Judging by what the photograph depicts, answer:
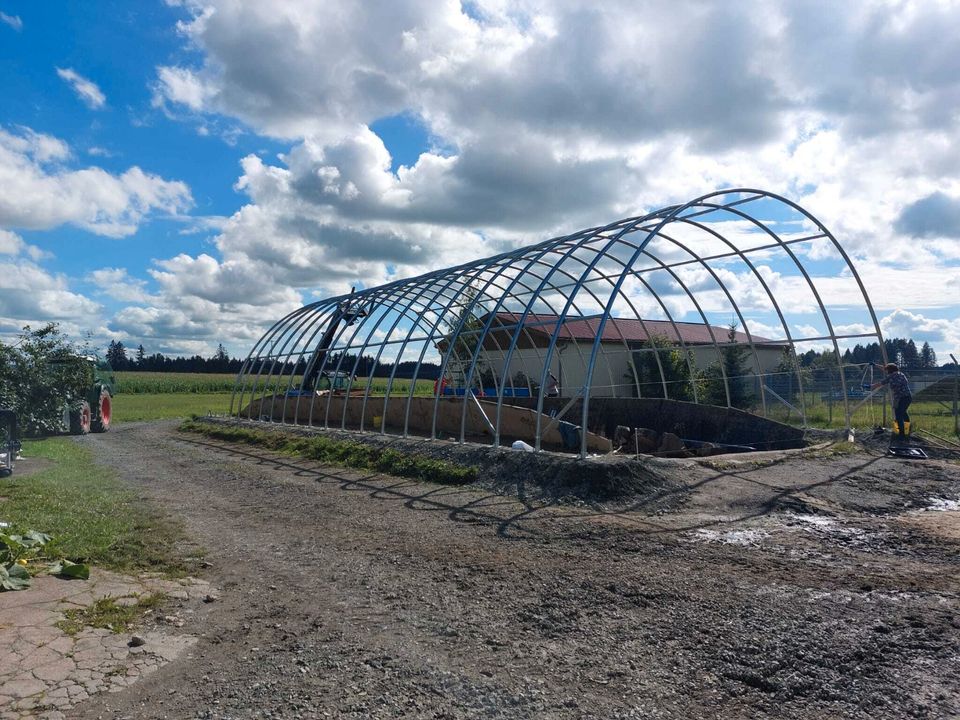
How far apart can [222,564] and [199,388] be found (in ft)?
172

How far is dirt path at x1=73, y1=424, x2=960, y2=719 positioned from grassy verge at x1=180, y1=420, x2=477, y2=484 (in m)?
1.97

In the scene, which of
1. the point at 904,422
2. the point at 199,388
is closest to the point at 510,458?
the point at 904,422

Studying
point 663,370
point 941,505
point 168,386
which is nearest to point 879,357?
point 663,370

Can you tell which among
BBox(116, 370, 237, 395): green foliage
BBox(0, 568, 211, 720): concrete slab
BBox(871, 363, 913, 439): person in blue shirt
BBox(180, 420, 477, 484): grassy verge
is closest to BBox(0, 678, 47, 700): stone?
BBox(0, 568, 211, 720): concrete slab

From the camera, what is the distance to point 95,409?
2208 cm

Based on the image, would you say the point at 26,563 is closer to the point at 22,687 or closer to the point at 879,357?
the point at 22,687

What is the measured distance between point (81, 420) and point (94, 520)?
14.5 meters

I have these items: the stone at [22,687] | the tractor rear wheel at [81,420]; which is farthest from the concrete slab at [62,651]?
the tractor rear wheel at [81,420]

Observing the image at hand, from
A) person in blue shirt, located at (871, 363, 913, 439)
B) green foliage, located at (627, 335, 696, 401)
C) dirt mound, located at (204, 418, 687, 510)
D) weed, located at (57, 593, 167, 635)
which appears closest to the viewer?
weed, located at (57, 593, 167, 635)

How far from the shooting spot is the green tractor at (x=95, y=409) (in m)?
20.6

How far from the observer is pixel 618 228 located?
13.6 metres

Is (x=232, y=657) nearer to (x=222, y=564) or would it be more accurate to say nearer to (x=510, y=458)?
(x=222, y=564)

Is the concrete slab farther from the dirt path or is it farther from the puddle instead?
the puddle

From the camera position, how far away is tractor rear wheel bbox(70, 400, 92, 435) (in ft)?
67.7
